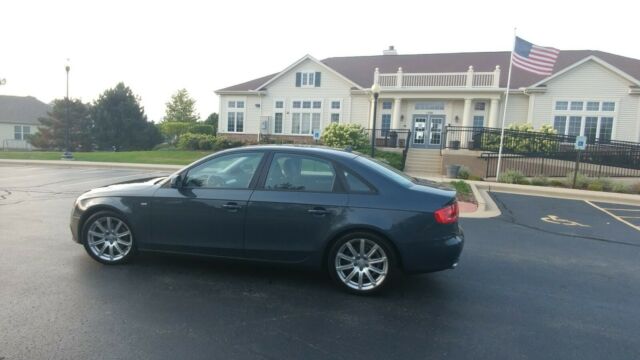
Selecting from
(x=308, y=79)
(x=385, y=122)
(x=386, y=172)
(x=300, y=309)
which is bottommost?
(x=300, y=309)

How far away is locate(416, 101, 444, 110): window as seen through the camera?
2721 centimetres

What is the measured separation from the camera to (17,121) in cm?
5212

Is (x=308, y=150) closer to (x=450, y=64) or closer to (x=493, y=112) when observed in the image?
(x=493, y=112)

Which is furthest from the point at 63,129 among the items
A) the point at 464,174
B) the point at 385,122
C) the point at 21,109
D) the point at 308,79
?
the point at 464,174

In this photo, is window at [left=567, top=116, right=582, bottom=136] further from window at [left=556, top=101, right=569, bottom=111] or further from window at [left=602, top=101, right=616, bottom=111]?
window at [left=602, top=101, right=616, bottom=111]

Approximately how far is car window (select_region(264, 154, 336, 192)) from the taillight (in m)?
1.16

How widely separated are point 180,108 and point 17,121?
19.1m

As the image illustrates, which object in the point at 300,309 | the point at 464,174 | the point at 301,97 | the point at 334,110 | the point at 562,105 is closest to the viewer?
the point at 300,309

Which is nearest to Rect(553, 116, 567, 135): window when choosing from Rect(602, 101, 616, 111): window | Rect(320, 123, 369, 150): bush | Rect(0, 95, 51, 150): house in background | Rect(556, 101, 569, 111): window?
Rect(556, 101, 569, 111): window

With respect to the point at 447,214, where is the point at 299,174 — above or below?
above

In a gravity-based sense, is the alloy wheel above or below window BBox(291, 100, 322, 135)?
below

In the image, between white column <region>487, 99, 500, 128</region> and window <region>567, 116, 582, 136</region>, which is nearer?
window <region>567, 116, 582, 136</region>

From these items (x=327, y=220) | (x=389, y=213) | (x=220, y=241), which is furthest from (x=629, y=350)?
(x=220, y=241)

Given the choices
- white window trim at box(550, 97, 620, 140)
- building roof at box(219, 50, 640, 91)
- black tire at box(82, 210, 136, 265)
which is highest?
building roof at box(219, 50, 640, 91)
